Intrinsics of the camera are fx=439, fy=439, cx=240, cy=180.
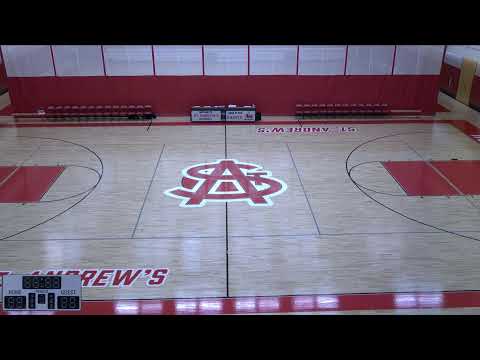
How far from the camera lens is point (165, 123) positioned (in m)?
17.2

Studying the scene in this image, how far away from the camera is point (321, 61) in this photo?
56.7 feet

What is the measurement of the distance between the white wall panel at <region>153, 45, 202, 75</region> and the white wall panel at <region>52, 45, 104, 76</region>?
2251mm

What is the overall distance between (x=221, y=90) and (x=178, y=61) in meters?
2.02

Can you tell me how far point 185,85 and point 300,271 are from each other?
11355 mm

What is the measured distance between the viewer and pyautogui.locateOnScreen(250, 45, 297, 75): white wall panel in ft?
56.6

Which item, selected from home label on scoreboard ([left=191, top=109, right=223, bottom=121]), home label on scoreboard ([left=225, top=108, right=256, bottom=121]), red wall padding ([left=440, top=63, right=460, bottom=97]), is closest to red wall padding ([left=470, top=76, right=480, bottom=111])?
red wall padding ([left=440, top=63, right=460, bottom=97])

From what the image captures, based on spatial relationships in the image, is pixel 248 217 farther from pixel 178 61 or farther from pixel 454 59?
pixel 454 59

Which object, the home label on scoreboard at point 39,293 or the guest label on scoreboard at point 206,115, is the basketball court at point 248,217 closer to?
the guest label on scoreboard at point 206,115

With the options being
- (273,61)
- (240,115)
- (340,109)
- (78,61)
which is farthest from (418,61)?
(78,61)

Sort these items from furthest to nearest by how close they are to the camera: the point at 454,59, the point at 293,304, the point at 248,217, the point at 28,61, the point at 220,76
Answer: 1. the point at 454,59
2. the point at 220,76
3. the point at 28,61
4. the point at 248,217
5. the point at 293,304

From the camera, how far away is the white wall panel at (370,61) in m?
17.1
